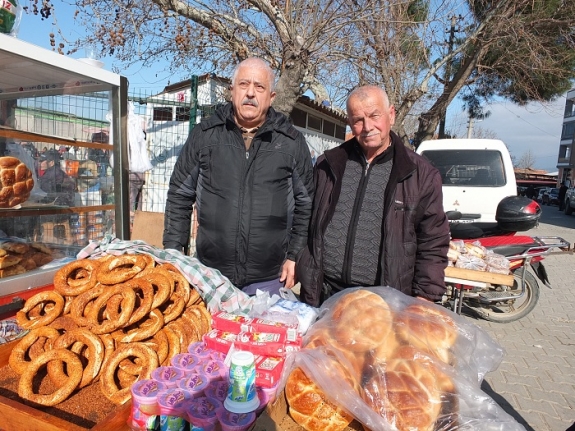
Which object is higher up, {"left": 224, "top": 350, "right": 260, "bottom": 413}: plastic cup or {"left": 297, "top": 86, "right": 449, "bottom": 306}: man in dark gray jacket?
{"left": 297, "top": 86, "right": 449, "bottom": 306}: man in dark gray jacket

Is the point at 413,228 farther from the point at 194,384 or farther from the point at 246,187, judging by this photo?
the point at 194,384

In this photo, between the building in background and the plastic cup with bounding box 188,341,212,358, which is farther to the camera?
the building in background

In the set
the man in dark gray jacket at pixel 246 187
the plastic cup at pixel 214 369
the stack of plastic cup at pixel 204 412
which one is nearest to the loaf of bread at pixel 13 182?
the man in dark gray jacket at pixel 246 187

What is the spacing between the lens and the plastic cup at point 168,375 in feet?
4.42

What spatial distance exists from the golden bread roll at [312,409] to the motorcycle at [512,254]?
3.38m

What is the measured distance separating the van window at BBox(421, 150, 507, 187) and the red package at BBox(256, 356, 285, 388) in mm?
5782

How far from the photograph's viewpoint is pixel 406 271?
2.22 m

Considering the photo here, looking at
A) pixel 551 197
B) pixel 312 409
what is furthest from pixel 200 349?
pixel 551 197

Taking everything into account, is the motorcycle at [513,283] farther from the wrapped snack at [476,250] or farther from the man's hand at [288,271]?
the man's hand at [288,271]

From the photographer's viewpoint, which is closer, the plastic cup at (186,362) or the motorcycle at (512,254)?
the plastic cup at (186,362)

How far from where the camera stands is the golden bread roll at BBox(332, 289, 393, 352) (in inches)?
55.4

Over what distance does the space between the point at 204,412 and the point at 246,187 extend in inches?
51.1

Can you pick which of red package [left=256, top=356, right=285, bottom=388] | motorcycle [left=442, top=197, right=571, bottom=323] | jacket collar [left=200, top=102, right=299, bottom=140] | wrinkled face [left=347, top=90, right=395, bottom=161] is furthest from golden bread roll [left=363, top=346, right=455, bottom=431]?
motorcycle [left=442, top=197, right=571, bottom=323]

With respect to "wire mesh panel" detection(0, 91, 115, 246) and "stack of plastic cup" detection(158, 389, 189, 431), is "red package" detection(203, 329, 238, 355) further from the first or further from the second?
"wire mesh panel" detection(0, 91, 115, 246)
